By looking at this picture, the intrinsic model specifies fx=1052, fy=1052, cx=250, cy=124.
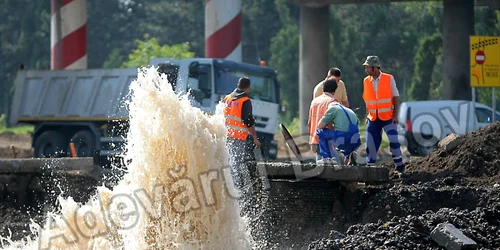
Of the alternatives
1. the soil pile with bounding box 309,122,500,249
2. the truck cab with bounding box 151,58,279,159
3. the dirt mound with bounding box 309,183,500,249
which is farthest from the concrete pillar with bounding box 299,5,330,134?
the dirt mound with bounding box 309,183,500,249

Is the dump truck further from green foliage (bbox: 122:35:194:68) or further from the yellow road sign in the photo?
green foliage (bbox: 122:35:194:68)

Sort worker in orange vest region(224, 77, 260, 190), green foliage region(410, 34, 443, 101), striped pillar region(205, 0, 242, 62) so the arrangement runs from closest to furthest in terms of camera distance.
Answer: worker in orange vest region(224, 77, 260, 190) < striped pillar region(205, 0, 242, 62) < green foliage region(410, 34, 443, 101)

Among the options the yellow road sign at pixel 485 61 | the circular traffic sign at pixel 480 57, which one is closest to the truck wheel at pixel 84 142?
the yellow road sign at pixel 485 61

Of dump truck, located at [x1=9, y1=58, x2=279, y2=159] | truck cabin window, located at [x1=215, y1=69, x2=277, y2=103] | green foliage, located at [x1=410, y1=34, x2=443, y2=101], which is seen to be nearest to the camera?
dump truck, located at [x1=9, y1=58, x2=279, y2=159]

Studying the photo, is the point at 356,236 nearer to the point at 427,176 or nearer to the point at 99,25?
the point at 427,176

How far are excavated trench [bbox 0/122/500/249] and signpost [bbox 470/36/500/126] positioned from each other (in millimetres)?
10981

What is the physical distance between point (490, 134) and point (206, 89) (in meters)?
10.5

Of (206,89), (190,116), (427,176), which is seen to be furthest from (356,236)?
(206,89)

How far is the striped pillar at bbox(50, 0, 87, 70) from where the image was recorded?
31312 millimetres

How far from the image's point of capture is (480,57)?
25.1m

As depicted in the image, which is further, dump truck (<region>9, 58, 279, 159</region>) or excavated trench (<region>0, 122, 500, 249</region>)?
dump truck (<region>9, 58, 279, 159</region>)

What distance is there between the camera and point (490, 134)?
14.1 m

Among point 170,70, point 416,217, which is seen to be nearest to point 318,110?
point 416,217

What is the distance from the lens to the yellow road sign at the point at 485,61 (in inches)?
987
